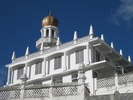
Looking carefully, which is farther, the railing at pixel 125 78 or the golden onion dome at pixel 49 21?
the golden onion dome at pixel 49 21

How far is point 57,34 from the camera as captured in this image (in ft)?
156

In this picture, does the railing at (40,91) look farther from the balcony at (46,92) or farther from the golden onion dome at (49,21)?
the golden onion dome at (49,21)

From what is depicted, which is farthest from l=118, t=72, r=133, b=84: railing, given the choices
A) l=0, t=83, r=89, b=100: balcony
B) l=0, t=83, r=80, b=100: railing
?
l=0, t=83, r=80, b=100: railing

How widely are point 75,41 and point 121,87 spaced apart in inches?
498

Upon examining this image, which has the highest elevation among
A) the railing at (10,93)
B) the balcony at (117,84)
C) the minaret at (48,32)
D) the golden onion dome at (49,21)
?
the golden onion dome at (49,21)

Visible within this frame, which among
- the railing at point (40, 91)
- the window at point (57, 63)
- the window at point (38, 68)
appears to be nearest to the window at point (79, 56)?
the window at point (57, 63)

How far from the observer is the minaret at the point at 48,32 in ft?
147

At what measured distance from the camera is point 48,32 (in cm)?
4734

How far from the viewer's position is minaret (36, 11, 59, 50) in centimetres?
4483

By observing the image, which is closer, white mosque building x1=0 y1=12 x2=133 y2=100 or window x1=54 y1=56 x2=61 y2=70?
white mosque building x1=0 y1=12 x2=133 y2=100

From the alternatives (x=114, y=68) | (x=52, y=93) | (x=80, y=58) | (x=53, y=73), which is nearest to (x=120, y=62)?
(x=114, y=68)

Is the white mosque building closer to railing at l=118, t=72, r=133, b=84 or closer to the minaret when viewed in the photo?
the minaret

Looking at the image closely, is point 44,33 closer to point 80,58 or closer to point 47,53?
point 47,53

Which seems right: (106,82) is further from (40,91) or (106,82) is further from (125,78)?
(40,91)
